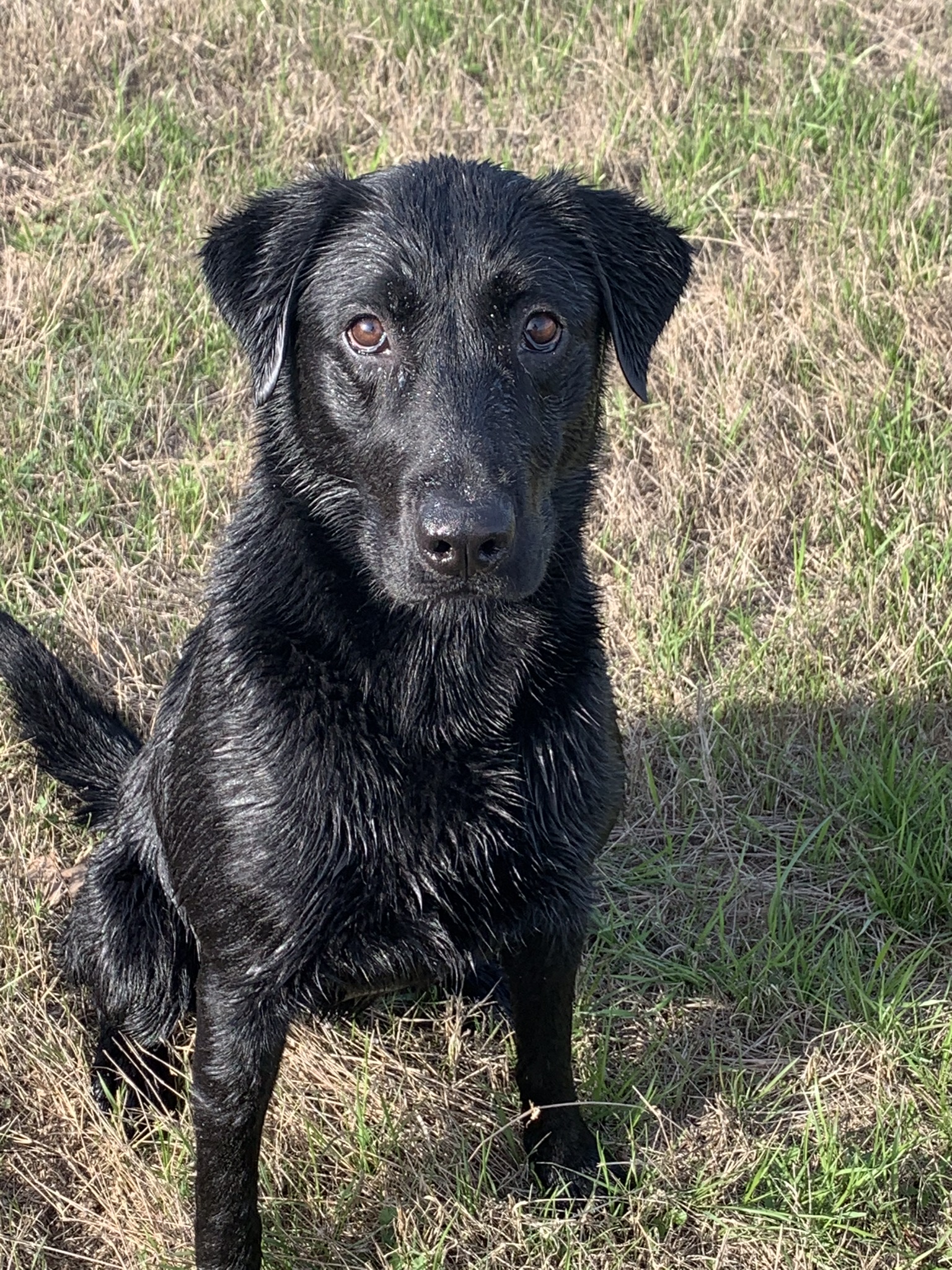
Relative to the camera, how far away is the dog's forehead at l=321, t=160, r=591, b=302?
2439 mm

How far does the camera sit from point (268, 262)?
257 cm

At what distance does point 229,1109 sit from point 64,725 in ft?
3.72

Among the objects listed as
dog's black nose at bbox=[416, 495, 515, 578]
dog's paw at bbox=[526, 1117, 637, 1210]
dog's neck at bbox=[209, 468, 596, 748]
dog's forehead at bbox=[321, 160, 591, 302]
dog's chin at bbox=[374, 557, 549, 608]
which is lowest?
dog's paw at bbox=[526, 1117, 637, 1210]

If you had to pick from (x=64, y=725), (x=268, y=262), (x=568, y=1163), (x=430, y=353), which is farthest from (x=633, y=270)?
(x=568, y=1163)

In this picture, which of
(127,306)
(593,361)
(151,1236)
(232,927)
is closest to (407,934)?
(232,927)

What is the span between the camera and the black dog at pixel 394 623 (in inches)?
96.0

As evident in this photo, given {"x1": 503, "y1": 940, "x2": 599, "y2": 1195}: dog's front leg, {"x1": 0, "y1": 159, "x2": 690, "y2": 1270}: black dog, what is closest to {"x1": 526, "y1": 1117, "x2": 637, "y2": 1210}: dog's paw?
{"x1": 503, "y1": 940, "x2": 599, "y2": 1195}: dog's front leg

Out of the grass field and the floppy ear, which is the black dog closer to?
the floppy ear

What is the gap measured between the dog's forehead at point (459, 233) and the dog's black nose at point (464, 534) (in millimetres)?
405

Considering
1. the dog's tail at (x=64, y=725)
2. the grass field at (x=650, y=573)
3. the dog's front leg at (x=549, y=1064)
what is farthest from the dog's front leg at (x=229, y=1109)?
the dog's tail at (x=64, y=725)

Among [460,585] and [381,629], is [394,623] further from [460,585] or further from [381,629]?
[460,585]

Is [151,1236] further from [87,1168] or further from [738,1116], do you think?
[738,1116]

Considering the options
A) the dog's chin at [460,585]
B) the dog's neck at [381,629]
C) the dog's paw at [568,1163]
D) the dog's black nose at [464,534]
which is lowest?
the dog's paw at [568,1163]

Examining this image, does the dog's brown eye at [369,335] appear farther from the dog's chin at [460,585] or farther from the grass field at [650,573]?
the grass field at [650,573]
